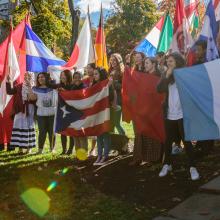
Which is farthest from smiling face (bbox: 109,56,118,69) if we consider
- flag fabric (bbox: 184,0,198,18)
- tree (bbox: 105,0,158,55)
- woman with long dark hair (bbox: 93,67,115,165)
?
tree (bbox: 105,0,158,55)

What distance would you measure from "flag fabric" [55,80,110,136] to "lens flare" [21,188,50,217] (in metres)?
1.95

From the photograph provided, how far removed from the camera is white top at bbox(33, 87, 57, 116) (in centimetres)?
915

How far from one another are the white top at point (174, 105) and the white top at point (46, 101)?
329 centimetres

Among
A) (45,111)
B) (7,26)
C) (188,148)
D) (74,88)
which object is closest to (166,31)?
(74,88)

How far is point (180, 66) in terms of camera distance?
6.39m

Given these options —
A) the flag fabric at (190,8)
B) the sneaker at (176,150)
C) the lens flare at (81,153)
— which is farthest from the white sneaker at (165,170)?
the flag fabric at (190,8)

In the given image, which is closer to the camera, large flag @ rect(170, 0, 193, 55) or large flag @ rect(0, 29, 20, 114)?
large flag @ rect(170, 0, 193, 55)

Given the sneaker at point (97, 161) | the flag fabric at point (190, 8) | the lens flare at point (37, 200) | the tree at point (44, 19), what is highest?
the tree at point (44, 19)

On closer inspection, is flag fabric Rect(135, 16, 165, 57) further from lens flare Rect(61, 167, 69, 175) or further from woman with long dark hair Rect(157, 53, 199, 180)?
lens flare Rect(61, 167, 69, 175)

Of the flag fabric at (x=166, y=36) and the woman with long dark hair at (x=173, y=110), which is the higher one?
the flag fabric at (x=166, y=36)

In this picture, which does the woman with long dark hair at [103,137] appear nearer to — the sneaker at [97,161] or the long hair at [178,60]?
the sneaker at [97,161]

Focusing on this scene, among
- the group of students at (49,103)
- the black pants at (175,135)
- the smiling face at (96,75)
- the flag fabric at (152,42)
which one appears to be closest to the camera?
the black pants at (175,135)

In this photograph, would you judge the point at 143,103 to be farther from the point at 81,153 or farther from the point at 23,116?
the point at 23,116

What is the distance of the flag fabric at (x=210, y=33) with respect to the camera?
6188 millimetres
